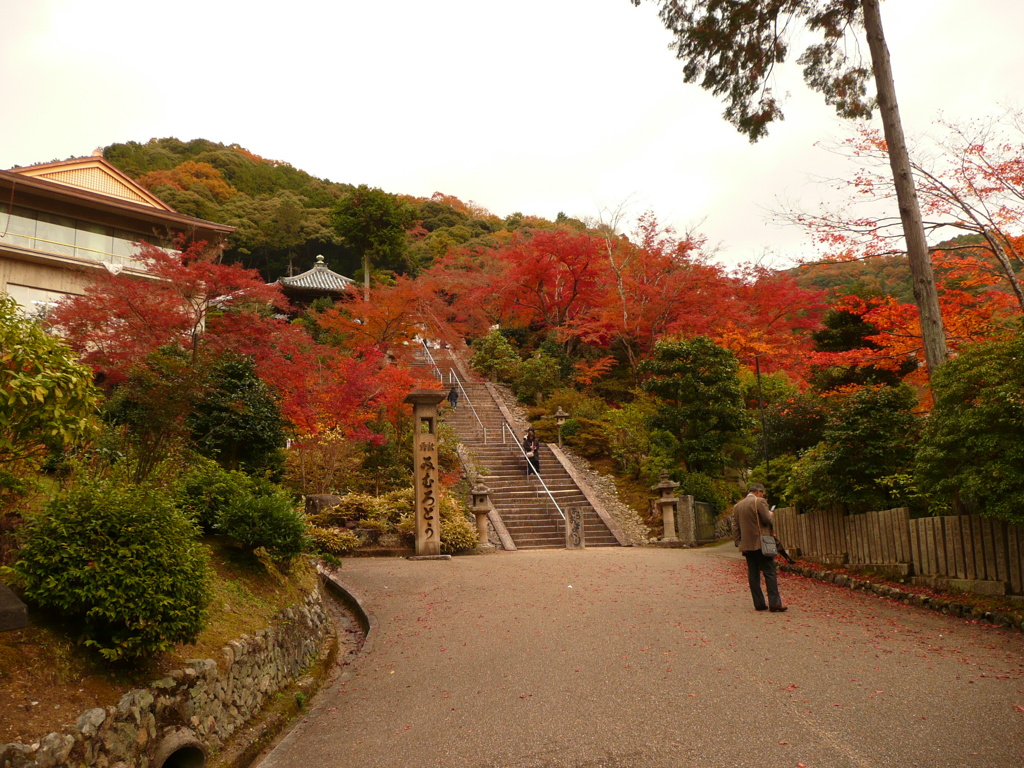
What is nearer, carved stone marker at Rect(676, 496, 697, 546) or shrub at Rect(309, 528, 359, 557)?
shrub at Rect(309, 528, 359, 557)

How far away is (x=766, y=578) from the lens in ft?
26.0

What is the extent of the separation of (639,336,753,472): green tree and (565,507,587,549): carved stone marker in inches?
188

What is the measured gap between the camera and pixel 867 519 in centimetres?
1003

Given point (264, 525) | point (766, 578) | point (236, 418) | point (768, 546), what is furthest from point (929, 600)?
point (236, 418)

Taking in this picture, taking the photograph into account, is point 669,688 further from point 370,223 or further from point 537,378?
point 370,223

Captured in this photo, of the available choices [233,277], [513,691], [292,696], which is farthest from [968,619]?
[233,277]

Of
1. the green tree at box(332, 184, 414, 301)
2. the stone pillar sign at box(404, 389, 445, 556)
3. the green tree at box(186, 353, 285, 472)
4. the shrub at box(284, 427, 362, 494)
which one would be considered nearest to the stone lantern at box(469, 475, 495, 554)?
the stone pillar sign at box(404, 389, 445, 556)

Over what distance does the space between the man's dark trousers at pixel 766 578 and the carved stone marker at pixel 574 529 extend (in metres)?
8.71

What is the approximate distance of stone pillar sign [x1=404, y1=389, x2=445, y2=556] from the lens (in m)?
14.2

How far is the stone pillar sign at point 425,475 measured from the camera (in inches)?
560

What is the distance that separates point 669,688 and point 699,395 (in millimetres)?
15356

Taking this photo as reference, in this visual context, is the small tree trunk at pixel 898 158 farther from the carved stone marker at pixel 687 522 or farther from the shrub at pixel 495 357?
the shrub at pixel 495 357

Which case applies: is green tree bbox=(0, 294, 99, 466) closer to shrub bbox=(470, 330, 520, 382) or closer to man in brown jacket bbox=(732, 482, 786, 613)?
man in brown jacket bbox=(732, 482, 786, 613)

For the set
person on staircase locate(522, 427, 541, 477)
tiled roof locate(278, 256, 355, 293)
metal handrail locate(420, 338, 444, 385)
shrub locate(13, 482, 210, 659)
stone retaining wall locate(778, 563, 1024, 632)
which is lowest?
stone retaining wall locate(778, 563, 1024, 632)
